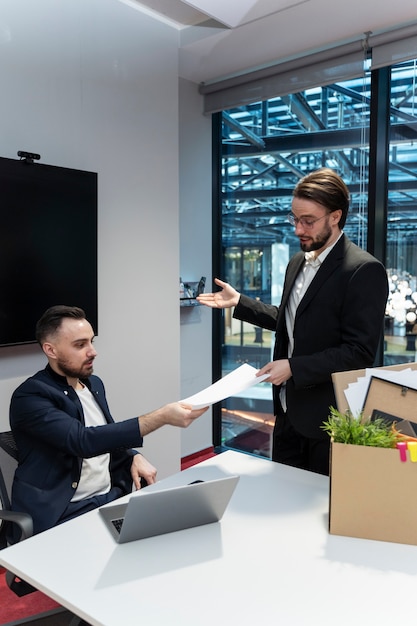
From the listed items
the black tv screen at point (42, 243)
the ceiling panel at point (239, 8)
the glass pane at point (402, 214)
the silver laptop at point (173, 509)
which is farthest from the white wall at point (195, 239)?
the silver laptop at point (173, 509)

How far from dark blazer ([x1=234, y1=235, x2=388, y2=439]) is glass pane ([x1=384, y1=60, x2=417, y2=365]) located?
1353 mm

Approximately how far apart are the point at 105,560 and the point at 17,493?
0.69 meters

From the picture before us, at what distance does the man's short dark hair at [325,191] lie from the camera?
1993mm

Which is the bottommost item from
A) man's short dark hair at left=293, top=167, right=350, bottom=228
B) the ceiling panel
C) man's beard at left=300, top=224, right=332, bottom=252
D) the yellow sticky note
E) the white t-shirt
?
the white t-shirt

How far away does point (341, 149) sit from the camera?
3.46m

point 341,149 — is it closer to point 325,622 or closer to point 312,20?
point 312,20

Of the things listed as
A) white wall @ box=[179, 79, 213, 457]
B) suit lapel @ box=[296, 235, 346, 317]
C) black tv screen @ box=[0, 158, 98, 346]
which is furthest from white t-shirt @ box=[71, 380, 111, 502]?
white wall @ box=[179, 79, 213, 457]

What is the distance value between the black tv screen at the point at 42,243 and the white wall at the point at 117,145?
86mm

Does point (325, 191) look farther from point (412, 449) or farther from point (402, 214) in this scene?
point (402, 214)

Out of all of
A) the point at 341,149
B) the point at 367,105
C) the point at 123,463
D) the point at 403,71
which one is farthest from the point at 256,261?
the point at 123,463

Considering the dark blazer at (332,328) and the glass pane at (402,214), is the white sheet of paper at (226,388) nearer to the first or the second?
the dark blazer at (332,328)

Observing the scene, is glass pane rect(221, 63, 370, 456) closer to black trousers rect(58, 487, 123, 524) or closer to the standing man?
the standing man

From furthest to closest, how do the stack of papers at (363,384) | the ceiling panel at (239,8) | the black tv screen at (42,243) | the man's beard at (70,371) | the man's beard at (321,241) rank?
1. the ceiling panel at (239,8)
2. the black tv screen at (42,243)
3. the man's beard at (321,241)
4. the man's beard at (70,371)
5. the stack of papers at (363,384)

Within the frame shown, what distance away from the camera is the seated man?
65.2 inches
